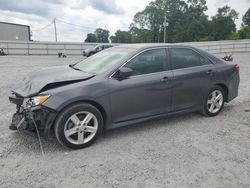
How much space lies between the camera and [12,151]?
10.5 feet

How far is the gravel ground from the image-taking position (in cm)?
259

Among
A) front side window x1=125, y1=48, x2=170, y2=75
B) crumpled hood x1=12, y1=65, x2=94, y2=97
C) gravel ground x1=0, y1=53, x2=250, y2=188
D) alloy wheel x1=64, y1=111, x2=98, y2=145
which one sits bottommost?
gravel ground x1=0, y1=53, x2=250, y2=188

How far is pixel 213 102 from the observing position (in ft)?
15.2

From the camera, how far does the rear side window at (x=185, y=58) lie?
13.5ft

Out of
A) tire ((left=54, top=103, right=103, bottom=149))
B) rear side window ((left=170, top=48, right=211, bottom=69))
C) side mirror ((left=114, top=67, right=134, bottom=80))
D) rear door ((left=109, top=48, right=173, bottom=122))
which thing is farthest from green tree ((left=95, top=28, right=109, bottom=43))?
tire ((left=54, top=103, right=103, bottom=149))

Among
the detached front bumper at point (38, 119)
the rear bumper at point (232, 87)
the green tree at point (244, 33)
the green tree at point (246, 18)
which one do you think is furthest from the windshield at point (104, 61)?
the green tree at point (246, 18)

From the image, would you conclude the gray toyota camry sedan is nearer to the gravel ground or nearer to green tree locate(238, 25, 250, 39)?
the gravel ground

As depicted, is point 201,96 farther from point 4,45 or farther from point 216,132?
point 4,45

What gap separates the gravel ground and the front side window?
3.51 ft

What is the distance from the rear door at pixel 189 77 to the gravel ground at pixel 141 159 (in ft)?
1.59

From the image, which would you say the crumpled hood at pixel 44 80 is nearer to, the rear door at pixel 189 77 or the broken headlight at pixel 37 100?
the broken headlight at pixel 37 100

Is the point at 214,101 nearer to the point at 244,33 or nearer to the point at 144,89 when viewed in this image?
the point at 144,89

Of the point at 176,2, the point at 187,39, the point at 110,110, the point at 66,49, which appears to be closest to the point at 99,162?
the point at 110,110

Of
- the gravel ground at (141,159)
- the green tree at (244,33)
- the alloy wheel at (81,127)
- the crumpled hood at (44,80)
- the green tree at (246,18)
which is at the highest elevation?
the green tree at (246,18)
